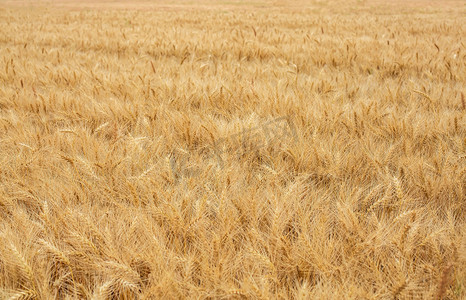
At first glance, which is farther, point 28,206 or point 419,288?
point 28,206

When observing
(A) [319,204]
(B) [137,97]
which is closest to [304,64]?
(B) [137,97]

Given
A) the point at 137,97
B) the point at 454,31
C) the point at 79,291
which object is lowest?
the point at 79,291

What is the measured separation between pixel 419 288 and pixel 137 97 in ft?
6.85

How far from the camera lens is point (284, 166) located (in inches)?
54.0

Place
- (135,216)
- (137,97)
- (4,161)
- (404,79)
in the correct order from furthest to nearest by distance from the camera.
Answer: (404,79) → (137,97) → (4,161) → (135,216)

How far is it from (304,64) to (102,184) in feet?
9.83

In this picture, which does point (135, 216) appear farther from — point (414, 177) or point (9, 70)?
point (9, 70)

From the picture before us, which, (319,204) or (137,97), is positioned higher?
(137,97)

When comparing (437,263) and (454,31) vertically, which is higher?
(454,31)

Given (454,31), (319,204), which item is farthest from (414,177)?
(454,31)

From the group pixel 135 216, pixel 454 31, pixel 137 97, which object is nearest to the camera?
pixel 135 216

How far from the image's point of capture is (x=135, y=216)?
106cm

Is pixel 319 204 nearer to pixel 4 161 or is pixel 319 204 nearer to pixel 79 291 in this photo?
pixel 79 291

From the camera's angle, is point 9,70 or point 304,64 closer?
point 9,70
